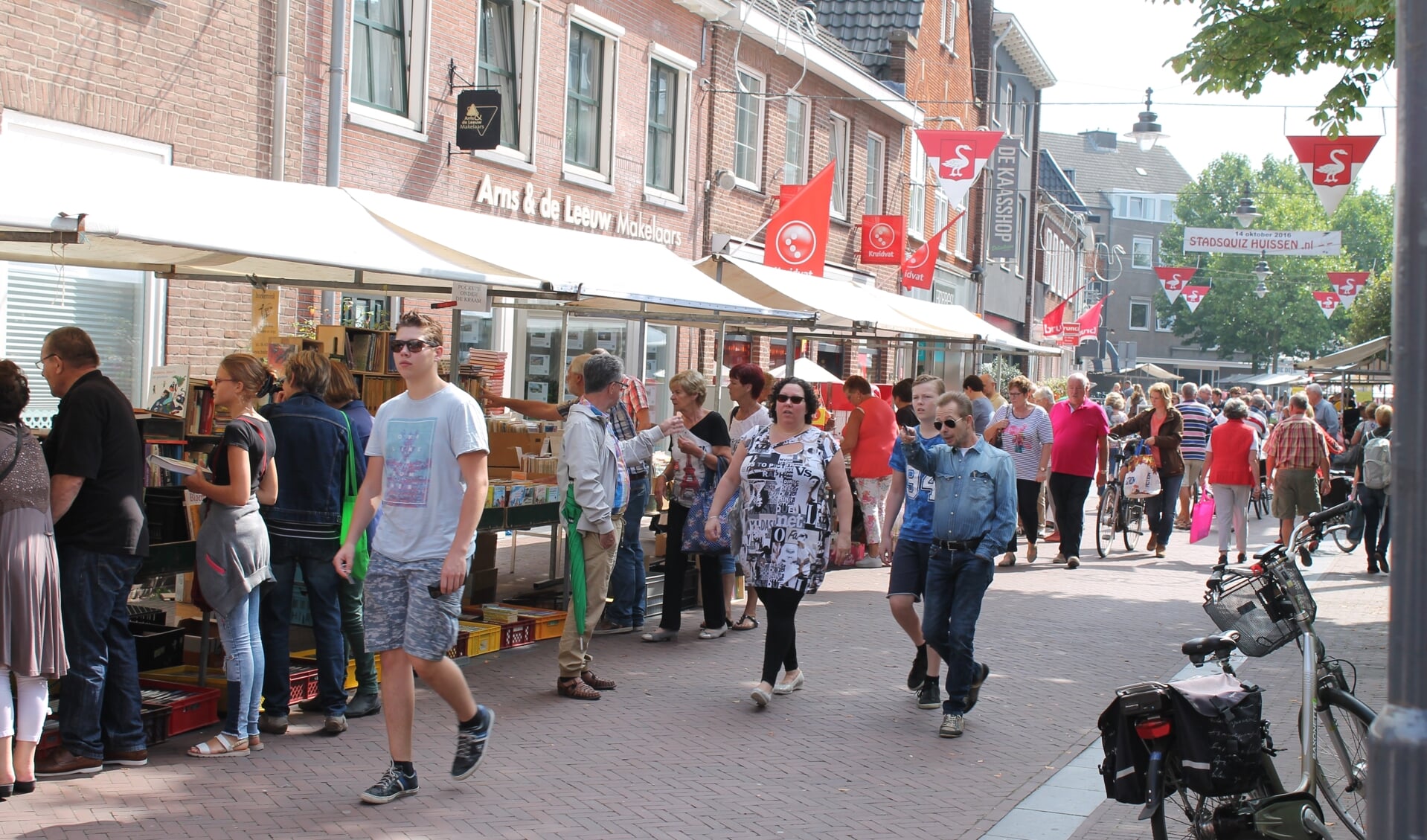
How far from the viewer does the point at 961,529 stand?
22.6 feet

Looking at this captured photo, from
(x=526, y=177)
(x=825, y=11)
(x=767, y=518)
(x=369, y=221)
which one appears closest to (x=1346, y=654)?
(x=767, y=518)

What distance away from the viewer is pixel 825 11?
27.7m

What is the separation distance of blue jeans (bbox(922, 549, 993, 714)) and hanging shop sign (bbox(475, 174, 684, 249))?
28.7 ft

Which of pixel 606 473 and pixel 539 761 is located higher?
pixel 606 473

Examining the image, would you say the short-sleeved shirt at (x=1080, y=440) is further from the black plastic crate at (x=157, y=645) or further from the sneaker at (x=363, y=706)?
the black plastic crate at (x=157, y=645)

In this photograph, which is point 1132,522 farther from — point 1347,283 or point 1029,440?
point 1347,283

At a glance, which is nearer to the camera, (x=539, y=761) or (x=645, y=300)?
(x=539, y=761)

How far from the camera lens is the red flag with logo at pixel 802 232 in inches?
592

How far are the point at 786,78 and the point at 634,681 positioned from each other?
15.2 meters

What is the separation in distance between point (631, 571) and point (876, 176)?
17.7 metres

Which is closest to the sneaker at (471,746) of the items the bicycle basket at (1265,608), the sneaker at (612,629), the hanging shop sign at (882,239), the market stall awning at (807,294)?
the bicycle basket at (1265,608)

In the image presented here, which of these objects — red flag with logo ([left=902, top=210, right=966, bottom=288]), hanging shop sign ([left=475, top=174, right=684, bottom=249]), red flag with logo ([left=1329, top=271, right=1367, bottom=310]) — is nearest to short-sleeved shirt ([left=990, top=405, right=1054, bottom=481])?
hanging shop sign ([left=475, top=174, right=684, bottom=249])

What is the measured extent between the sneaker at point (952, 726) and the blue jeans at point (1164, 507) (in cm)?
902

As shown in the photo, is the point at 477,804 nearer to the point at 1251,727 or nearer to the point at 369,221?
the point at 1251,727
